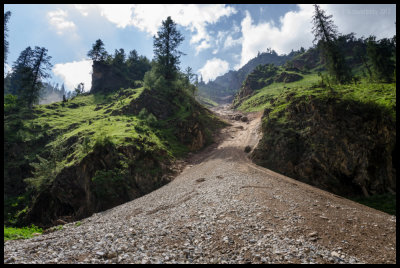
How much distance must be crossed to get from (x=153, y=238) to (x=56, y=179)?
22.9 meters

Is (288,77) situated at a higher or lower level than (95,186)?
higher

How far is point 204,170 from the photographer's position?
2581 cm

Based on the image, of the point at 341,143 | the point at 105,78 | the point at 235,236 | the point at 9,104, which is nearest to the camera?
the point at 235,236

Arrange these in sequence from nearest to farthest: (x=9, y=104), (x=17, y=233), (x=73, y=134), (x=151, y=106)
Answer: (x=17, y=233), (x=73, y=134), (x=151, y=106), (x=9, y=104)

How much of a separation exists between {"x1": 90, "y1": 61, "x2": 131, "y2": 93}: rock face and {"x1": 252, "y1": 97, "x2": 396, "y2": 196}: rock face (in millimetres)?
76178

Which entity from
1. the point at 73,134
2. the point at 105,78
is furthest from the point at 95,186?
the point at 105,78

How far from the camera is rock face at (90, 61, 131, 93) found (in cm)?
8438

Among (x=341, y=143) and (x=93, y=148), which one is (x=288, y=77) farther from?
(x=93, y=148)

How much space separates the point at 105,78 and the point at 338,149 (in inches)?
3627

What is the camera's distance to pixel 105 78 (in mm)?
85875

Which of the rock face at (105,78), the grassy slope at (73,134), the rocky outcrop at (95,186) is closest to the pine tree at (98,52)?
the rock face at (105,78)

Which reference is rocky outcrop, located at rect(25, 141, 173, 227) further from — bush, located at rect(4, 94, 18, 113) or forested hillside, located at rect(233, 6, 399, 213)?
bush, located at rect(4, 94, 18, 113)

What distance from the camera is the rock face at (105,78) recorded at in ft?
277

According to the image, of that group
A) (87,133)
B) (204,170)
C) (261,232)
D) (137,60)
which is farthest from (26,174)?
(137,60)
